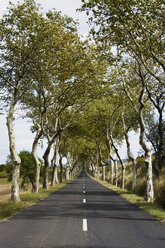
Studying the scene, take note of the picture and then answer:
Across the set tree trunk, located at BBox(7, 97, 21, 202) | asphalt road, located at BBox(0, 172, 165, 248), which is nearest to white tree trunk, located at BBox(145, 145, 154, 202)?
asphalt road, located at BBox(0, 172, 165, 248)

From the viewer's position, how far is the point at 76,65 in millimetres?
19766

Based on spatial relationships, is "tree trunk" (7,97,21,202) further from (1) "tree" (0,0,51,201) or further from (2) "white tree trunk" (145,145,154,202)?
(2) "white tree trunk" (145,145,154,202)

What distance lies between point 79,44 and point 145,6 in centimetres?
725

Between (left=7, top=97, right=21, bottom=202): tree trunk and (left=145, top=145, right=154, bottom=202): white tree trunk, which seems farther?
(left=145, top=145, right=154, bottom=202): white tree trunk

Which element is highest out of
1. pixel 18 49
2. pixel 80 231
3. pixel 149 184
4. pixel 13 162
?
pixel 18 49

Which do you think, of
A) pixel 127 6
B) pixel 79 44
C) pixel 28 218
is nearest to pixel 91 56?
pixel 79 44

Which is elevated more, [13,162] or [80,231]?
[13,162]

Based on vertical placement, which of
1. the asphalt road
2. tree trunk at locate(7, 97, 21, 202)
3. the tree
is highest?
the tree

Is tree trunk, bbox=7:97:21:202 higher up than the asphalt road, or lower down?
higher up

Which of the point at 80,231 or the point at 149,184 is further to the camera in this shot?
the point at 149,184

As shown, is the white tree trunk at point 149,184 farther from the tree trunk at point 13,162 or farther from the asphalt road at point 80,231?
the tree trunk at point 13,162

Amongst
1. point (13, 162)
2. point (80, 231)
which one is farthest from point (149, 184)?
point (80, 231)

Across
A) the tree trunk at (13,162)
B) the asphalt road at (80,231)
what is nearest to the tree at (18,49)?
the tree trunk at (13,162)

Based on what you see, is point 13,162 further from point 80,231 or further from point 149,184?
point 80,231
